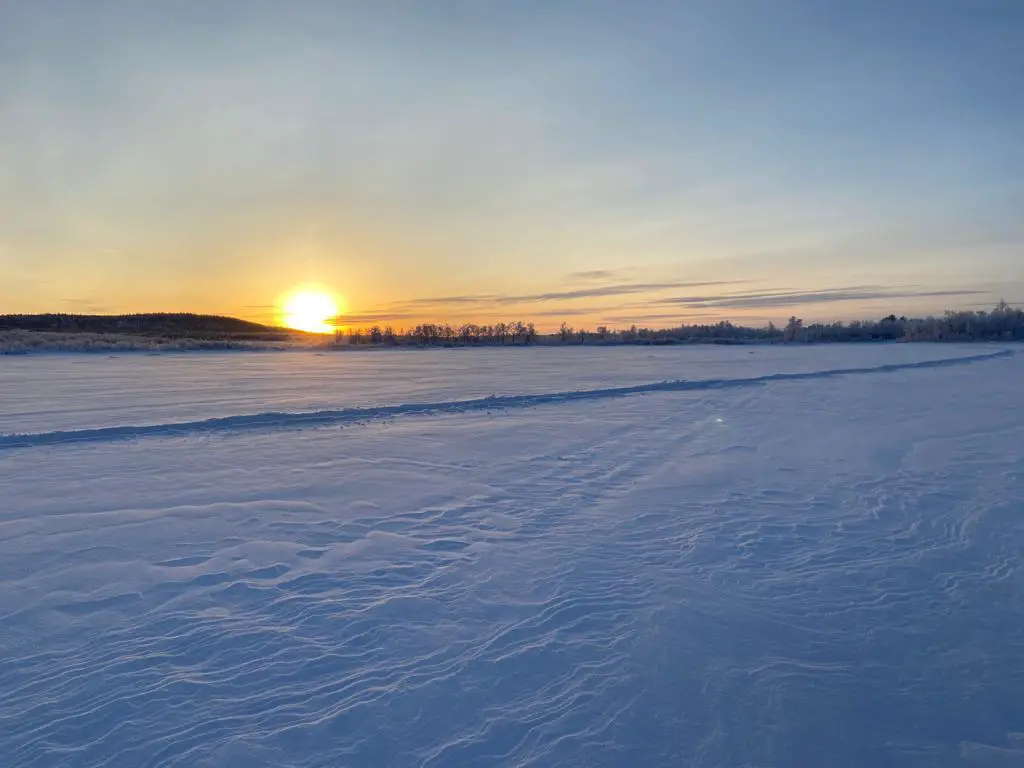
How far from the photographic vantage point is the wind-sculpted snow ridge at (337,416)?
28.9ft

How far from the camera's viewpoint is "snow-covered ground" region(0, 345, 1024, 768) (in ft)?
8.52

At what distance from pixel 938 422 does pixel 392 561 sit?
10206 mm

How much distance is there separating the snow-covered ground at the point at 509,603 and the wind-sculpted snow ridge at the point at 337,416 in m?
0.29

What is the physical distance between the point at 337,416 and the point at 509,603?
26.2 ft

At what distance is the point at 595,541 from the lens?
4.84m

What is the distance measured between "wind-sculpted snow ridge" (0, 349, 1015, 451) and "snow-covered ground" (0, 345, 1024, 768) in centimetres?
29

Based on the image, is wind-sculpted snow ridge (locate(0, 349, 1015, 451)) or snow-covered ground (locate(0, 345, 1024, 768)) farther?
wind-sculpted snow ridge (locate(0, 349, 1015, 451))

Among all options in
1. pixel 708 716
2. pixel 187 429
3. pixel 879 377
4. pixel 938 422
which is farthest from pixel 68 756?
pixel 879 377

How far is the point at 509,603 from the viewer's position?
12.4 ft

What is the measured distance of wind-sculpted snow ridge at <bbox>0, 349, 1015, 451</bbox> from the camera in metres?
8.82

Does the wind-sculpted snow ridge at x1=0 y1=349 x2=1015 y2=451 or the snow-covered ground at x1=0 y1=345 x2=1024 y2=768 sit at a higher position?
the wind-sculpted snow ridge at x1=0 y1=349 x2=1015 y2=451

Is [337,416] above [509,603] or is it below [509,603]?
above

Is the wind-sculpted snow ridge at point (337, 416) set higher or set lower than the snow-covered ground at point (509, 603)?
higher

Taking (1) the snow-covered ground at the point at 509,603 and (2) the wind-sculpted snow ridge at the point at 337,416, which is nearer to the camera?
(1) the snow-covered ground at the point at 509,603
